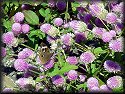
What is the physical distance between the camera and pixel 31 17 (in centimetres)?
156

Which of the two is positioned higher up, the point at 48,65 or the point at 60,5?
the point at 60,5

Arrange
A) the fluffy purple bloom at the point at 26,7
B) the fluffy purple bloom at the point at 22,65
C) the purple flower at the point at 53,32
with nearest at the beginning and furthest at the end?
the fluffy purple bloom at the point at 22,65 → the purple flower at the point at 53,32 → the fluffy purple bloom at the point at 26,7

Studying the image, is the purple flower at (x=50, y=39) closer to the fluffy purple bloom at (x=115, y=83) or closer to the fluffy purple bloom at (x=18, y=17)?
the fluffy purple bloom at (x=18, y=17)

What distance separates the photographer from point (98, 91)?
1.17m

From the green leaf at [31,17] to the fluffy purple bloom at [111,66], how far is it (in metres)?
0.44

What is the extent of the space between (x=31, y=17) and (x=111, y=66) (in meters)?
0.50

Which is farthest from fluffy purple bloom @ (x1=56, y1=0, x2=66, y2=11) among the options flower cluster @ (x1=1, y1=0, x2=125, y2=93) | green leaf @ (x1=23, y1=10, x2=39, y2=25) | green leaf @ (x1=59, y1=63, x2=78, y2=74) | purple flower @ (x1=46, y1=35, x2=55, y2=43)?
green leaf @ (x1=59, y1=63, x2=78, y2=74)

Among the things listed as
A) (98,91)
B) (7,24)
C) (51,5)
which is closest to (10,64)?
(7,24)

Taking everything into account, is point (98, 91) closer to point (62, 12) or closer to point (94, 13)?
point (94, 13)

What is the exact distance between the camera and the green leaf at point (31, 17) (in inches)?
60.6

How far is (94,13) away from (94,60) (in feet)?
0.59

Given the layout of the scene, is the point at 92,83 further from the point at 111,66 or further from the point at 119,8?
the point at 119,8

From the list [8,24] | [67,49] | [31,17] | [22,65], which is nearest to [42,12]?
[31,17]

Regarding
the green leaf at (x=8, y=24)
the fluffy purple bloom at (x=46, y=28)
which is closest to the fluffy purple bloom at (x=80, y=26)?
the fluffy purple bloom at (x=46, y=28)
